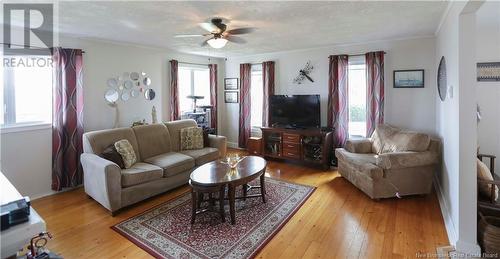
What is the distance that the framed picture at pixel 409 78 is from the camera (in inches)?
162

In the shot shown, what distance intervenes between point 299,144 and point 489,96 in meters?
2.84

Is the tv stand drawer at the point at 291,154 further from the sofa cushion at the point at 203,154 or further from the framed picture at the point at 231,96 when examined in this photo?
the framed picture at the point at 231,96

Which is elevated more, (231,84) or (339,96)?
(231,84)

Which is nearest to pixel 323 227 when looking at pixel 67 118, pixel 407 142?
pixel 407 142

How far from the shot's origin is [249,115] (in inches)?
236

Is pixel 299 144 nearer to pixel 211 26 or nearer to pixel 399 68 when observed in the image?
pixel 399 68

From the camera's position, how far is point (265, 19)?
3.04 m

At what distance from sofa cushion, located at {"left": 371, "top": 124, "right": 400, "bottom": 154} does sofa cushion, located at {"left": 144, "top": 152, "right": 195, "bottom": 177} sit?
2853 millimetres

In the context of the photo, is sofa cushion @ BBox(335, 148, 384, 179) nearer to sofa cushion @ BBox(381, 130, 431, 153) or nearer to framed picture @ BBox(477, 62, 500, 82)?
sofa cushion @ BBox(381, 130, 431, 153)

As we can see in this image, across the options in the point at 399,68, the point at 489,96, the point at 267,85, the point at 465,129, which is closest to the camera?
the point at 465,129

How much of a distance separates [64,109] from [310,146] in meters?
4.01

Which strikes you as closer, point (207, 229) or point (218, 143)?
point (207, 229)

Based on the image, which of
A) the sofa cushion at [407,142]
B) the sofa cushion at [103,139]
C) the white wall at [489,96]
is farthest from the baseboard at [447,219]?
the sofa cushion at [103,139]

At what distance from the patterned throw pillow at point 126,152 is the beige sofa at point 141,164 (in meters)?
0.09
